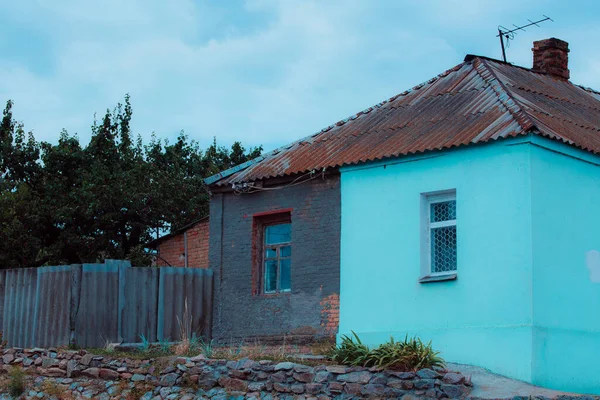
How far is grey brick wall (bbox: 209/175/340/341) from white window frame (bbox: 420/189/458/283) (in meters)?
1.78

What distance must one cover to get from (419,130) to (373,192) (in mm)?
1391

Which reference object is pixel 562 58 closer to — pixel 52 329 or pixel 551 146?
pixel 551 146

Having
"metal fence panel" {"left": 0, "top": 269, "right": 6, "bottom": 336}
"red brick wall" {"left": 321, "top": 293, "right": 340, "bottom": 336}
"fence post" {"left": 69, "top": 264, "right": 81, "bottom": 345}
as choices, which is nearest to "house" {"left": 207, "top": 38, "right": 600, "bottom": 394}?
"red brick wall" {"left": 321, "top": 293, "right": 340, "bottom": 336}

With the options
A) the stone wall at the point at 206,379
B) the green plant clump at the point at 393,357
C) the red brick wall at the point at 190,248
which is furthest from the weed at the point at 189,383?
the red brick wall at the point at 190,248

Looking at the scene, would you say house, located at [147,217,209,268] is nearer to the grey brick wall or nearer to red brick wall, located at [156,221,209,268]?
red brick wall, located at [156,221,209,268]

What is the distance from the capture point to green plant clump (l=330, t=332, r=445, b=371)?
13.4 m

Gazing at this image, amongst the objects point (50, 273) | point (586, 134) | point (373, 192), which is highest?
point (586, 134)

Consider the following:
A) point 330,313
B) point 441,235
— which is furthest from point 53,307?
point 441,235

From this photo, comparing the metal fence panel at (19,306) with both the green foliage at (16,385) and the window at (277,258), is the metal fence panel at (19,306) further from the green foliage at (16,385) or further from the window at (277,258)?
the window at (277,258)

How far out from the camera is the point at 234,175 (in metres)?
19.1

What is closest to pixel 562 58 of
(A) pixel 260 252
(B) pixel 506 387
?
(A) pixel 260 252

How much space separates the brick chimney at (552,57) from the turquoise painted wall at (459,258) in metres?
5.99

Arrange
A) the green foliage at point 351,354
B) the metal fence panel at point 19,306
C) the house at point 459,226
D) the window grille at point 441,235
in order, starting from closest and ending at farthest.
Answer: the green foliage at point 351,354 < the house at point 459,226 < the window grille at point 441,235 < the metal fence panel at point 19,306

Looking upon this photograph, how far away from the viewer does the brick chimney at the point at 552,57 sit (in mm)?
20672
